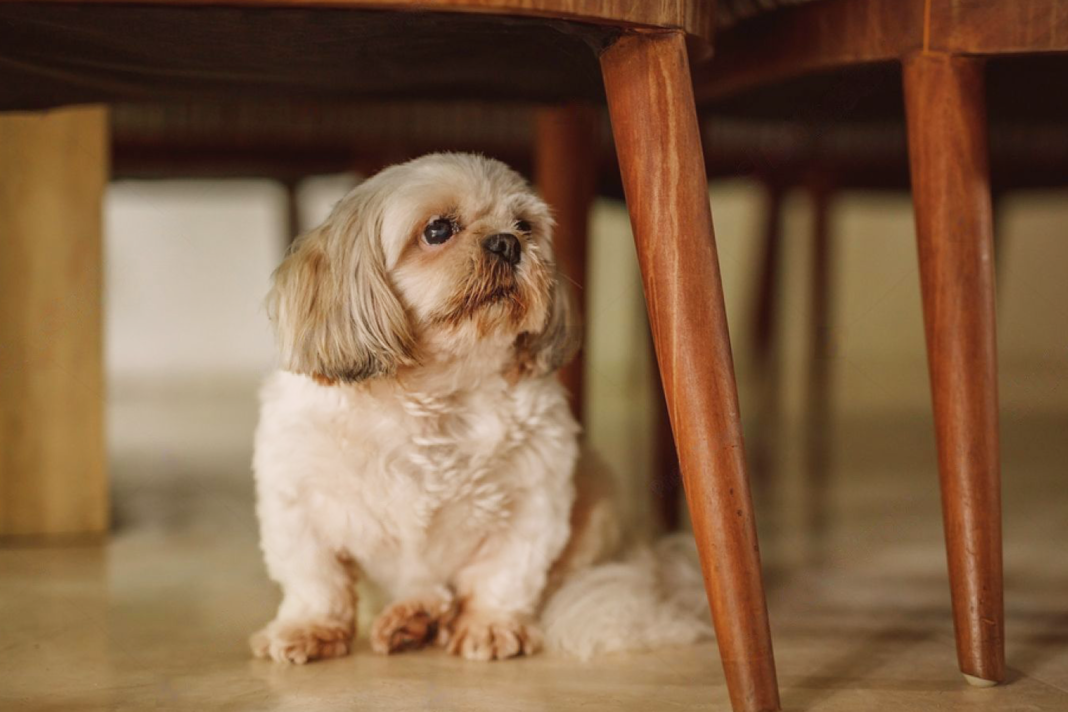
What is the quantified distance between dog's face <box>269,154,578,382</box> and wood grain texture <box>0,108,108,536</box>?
1.94 ft

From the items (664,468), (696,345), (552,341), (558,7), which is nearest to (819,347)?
(664,468)

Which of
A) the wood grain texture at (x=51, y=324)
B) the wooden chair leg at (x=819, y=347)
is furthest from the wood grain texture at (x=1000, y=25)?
the wood grain texture at (x=51, y=324)

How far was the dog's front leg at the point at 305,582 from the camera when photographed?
1.04 m

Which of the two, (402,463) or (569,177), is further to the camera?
(569,177)

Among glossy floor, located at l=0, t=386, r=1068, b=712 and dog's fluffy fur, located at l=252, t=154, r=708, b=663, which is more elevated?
dog's fluffy fur, located at l=252, t=154, r=708, b=663

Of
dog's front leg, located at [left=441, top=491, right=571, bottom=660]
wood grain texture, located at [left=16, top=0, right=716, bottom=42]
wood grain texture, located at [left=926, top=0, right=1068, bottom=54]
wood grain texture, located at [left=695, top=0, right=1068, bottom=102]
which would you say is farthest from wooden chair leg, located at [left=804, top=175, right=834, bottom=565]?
wood grain texture, located at [left=16, top=0, right=716, bottom=42]

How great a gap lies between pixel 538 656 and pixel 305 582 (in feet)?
0.77

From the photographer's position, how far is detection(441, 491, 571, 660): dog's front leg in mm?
1092

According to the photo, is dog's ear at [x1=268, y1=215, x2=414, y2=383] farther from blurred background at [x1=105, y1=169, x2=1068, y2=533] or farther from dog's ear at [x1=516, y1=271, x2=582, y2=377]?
blurred background at [x1=105, y1=169, x2=1068, y2=533]

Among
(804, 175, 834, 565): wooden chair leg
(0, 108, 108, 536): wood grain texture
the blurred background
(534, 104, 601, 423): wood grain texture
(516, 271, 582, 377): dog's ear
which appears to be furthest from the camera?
the blurred background

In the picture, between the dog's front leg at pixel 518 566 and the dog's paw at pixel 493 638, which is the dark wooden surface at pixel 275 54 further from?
the dog's paw at pixel 493 638

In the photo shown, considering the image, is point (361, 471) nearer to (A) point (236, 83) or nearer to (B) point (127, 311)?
(A) point (236, 83)

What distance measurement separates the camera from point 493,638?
1.04m

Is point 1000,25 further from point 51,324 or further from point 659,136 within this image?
point 51,324
